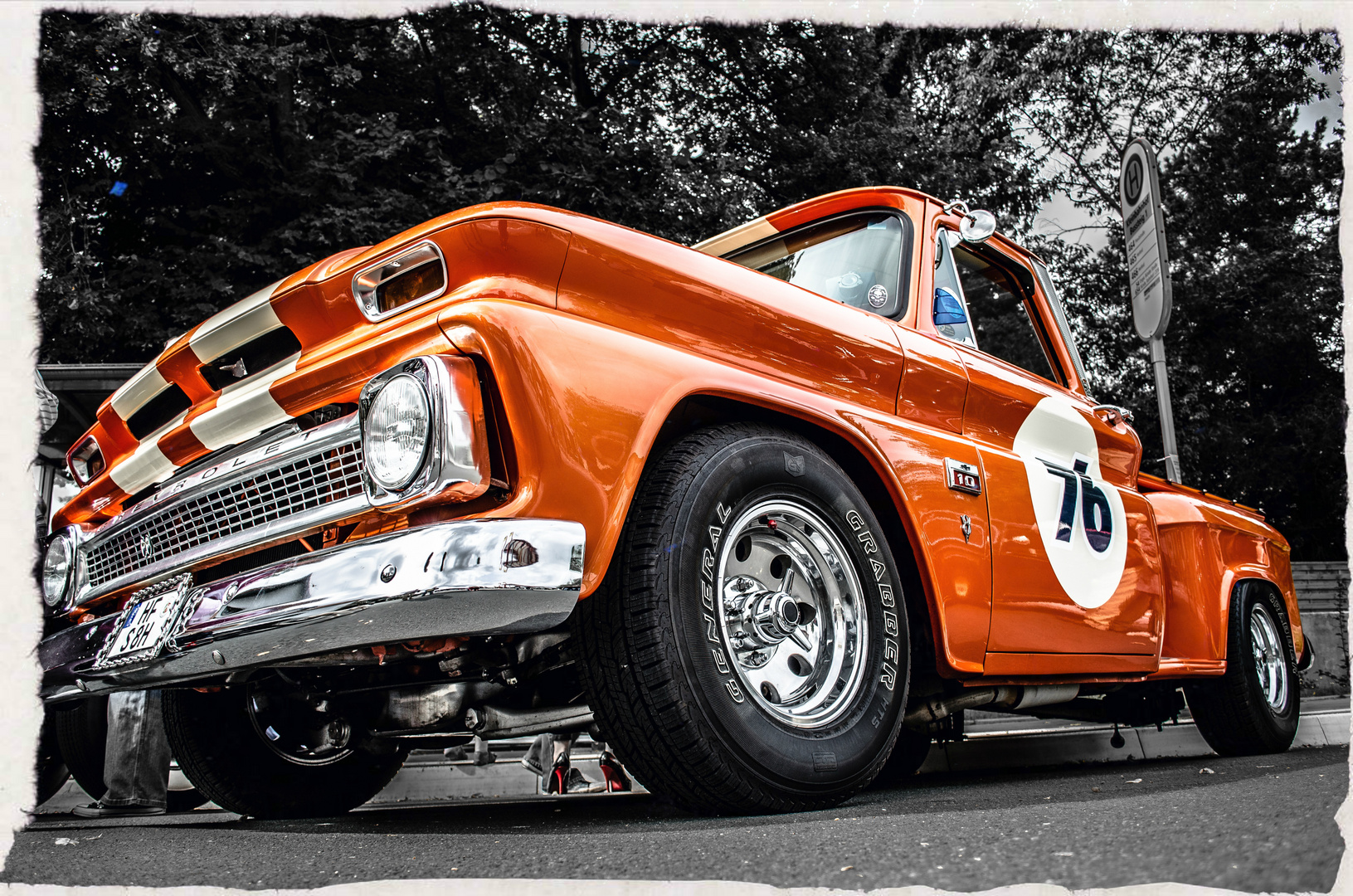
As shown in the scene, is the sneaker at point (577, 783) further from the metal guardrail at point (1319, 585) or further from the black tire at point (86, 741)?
the metal guardrail at point (1319, 585)

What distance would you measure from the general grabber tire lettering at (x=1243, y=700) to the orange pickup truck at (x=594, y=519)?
96 cm

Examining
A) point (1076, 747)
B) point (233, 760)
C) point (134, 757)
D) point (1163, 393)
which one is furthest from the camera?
point (1163, 393)

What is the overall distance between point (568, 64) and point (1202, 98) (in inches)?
419

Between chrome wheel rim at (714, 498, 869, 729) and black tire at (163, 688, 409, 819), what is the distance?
1.49 m

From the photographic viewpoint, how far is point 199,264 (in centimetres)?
1090

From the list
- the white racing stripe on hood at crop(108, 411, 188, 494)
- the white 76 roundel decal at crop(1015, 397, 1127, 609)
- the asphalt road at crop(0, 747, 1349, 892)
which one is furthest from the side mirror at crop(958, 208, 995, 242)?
the white racing stripe on hood at crop(108, 411, 188, 494)

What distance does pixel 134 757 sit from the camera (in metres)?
3.59

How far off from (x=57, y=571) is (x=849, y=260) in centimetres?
255

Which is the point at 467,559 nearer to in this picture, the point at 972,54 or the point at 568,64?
the point at 568,64

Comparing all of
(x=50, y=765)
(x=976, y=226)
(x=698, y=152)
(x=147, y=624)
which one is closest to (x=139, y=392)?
(x=147, y=624)

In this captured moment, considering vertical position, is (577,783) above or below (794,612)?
below

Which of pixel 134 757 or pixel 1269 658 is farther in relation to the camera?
pixel 1269 658

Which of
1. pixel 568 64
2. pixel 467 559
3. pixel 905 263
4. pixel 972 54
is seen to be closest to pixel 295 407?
pixel 467 559

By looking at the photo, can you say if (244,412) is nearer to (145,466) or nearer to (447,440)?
(145,466)
